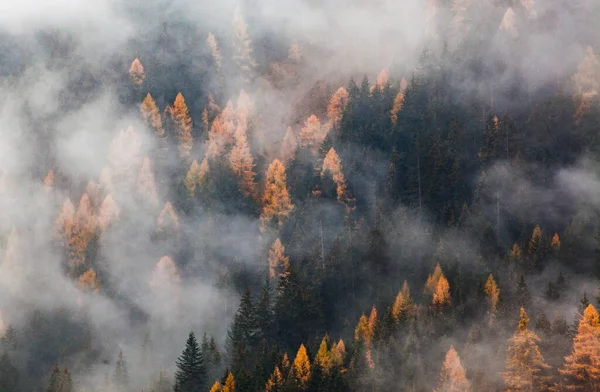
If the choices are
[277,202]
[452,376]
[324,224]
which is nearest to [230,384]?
[452,376]

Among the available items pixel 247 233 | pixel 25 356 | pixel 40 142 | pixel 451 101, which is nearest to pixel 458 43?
pixel 451 101

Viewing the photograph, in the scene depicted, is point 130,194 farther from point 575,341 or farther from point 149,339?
point 575,341

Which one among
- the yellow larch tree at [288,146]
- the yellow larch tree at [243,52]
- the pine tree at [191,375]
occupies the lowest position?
the pine tree at [191,375]

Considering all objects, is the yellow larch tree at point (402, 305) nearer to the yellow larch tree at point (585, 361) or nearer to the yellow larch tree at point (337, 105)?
the yellow larch tree at point (585, 361)

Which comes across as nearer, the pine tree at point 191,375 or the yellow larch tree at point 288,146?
the pine tree at point 191,375

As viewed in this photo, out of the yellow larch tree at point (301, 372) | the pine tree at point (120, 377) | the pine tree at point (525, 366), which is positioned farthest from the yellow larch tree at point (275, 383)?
the pine tree at point (120, 377)
